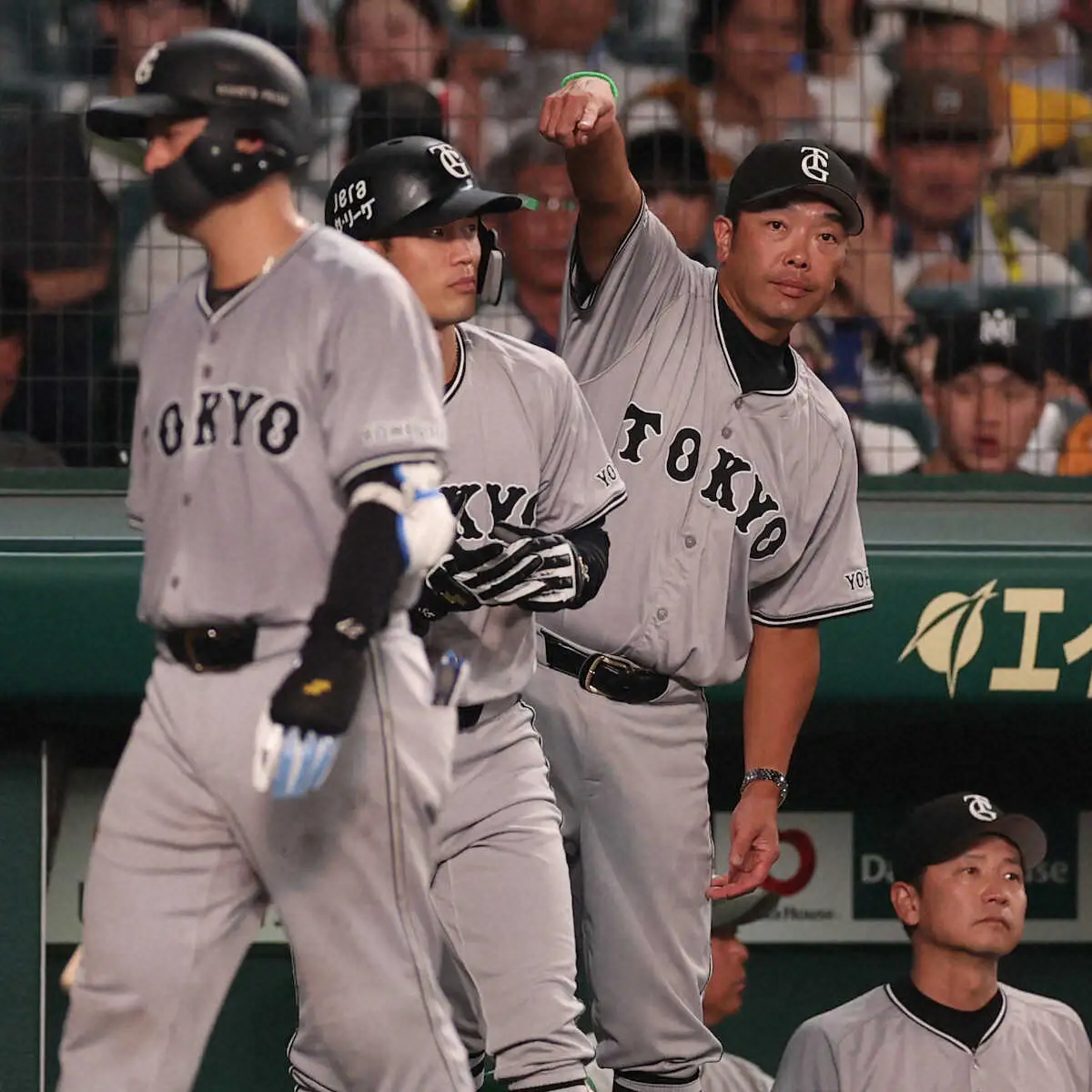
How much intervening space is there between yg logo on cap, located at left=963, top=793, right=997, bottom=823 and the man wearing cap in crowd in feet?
1.78

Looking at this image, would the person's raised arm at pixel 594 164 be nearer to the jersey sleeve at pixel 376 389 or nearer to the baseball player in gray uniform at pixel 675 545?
the baseball player in gray uniform at pixel 675 545

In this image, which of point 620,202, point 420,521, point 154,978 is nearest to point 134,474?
point 420,521

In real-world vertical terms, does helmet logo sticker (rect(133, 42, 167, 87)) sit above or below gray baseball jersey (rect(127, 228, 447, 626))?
above

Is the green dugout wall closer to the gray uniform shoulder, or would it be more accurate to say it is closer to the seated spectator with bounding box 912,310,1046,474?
the seated spectator with bounding box 912,310,1046,474

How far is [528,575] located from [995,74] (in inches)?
103

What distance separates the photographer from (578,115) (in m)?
3.05

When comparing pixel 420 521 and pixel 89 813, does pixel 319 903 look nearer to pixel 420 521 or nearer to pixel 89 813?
pixel 420 521

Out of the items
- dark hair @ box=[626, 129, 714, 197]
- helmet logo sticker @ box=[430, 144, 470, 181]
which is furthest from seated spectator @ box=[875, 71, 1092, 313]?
helmet logo sticker @ box=[430, 144, 470, 181]

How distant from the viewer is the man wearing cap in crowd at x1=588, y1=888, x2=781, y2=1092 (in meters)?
4.47

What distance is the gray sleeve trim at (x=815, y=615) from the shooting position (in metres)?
3.58

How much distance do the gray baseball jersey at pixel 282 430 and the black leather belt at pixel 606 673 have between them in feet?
3.64

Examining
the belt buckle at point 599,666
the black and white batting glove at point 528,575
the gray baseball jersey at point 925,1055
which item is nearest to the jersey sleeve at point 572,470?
the black and white batting glove at point 528,575

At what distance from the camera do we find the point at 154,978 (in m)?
2.31

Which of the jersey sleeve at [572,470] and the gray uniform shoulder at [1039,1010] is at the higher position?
the jersey sleeve at [572,470]
